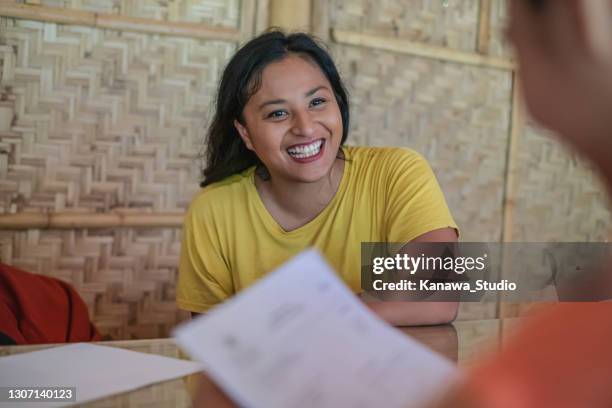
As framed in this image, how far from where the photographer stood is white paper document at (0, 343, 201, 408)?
3.19ft

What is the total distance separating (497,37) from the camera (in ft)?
10.9

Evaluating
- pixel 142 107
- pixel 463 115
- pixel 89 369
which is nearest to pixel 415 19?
pixel 463 115

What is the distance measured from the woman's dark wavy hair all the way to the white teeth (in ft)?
0.62

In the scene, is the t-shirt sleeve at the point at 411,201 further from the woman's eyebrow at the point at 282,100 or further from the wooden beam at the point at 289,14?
the wooden beam at the point at 289,14

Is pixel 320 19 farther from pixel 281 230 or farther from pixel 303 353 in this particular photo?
pixel 303 353

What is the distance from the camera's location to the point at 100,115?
8.32ft

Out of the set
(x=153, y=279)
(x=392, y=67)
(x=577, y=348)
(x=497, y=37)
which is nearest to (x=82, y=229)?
(x=153, y=279)

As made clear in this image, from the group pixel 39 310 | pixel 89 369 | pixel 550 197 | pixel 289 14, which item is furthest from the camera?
pixel 550 197

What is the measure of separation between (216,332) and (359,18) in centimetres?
254

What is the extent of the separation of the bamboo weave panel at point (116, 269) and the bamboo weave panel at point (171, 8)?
75 centimetres

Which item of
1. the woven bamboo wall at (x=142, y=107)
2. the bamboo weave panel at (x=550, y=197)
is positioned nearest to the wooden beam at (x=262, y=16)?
the woven bamboo wall at (x=142, y=107)

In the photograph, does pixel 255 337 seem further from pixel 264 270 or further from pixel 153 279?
pixel 153 279

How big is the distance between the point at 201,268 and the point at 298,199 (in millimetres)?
312

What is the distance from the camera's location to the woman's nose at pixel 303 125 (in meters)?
1.84
